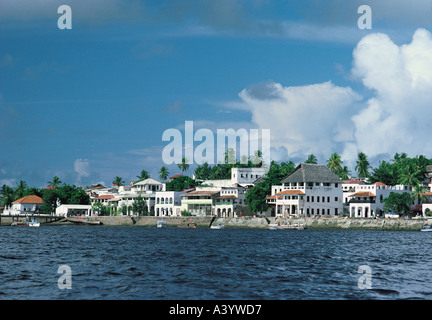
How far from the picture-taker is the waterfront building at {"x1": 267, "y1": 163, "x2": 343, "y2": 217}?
130500mm

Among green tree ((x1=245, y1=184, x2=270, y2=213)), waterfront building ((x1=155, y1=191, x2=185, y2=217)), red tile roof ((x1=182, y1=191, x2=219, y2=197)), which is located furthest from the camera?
waterfront building ((x1=155, y1=191, x2=185, y2=217))

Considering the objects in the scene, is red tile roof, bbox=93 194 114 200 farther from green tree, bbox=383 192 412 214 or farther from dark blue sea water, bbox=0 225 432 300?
dark blue sea water, bbox=0 225 432 300

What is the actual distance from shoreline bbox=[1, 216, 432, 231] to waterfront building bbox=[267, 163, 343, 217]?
34.7 feet

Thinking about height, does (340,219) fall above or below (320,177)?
below

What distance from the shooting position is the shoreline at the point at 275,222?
341 feet

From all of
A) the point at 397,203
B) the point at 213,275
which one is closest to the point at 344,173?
the point at 397,203

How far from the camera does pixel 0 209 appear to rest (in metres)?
196

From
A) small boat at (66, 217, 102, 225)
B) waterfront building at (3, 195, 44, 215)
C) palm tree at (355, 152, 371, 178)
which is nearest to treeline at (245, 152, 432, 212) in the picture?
palm tree at (355, 152, 371, 178)

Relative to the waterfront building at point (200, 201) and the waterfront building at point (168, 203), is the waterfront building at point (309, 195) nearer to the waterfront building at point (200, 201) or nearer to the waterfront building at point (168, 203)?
the waterfront building at point (200, 201)

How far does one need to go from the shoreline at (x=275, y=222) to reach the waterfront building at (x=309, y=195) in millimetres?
10566

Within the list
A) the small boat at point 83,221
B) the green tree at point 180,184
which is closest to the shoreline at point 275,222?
the small boat at point 83,221
